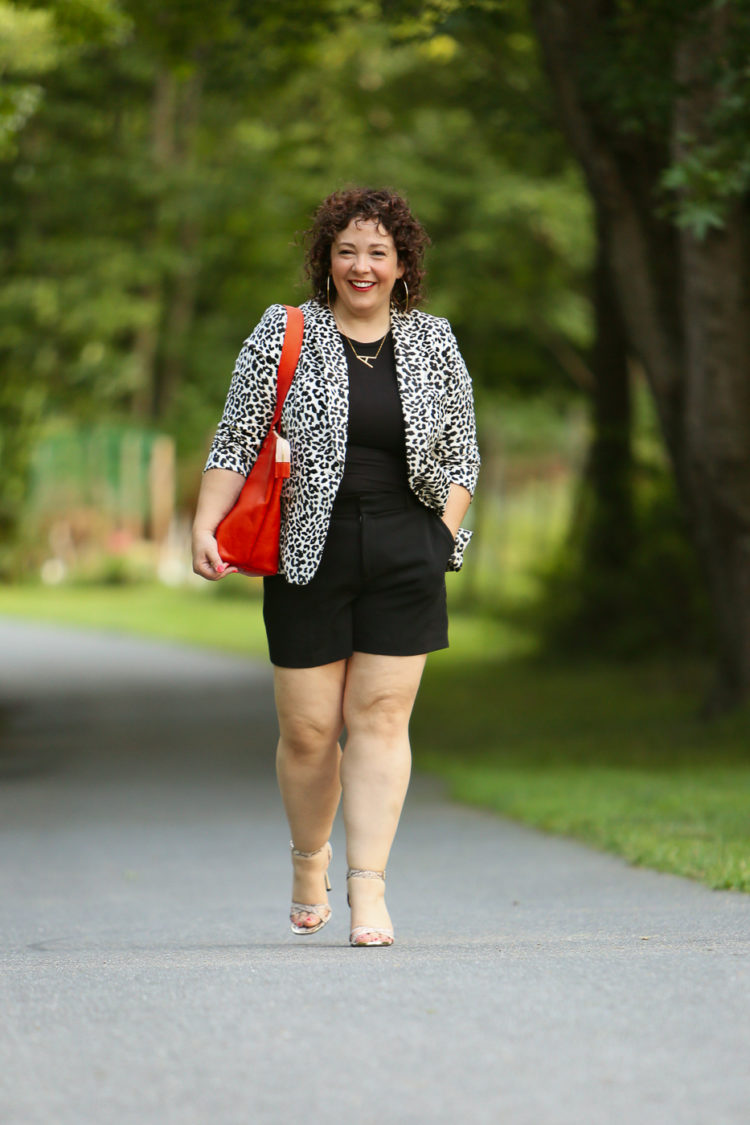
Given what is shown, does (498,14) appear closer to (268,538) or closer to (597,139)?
(597,139)

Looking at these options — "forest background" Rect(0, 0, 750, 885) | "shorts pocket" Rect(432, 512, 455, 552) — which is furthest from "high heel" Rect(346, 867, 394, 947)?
"forest background" Rect(0, 0, 750, 885)

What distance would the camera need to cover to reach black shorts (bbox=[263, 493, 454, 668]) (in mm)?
5023

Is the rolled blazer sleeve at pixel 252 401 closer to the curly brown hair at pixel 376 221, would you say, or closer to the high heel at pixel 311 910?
the curly brown hair at pixel 376 221

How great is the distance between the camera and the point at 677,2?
36.6 ft

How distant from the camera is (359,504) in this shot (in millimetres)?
5043

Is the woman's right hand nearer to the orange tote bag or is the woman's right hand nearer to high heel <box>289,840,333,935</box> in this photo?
the orange tote bag

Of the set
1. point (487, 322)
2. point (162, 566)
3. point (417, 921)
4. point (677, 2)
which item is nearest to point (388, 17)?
point (677, 2)

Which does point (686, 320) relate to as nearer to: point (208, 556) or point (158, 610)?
point (208, 556)

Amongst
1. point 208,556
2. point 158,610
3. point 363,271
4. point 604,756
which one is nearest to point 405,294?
point 363,271

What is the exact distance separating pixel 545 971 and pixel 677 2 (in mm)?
8453

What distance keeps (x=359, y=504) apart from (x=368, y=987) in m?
1.58

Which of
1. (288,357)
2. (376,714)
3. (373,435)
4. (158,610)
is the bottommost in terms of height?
(158,610)

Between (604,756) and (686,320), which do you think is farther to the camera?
(686,320)

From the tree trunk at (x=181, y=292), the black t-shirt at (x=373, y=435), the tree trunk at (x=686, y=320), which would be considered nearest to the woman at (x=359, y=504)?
the black t-shirt at (x=373, y=435)
